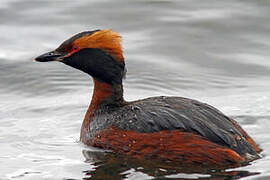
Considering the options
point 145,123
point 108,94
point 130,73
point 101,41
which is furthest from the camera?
point 130,73

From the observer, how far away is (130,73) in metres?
13.3

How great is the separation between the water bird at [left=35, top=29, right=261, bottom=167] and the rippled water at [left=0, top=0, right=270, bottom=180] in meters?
0.21

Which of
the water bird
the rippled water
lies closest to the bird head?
the water bird

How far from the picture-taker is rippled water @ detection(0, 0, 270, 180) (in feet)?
29.8

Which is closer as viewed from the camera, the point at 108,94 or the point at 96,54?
the point at 96,54

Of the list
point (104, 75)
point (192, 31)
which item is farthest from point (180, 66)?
point (104, 75)

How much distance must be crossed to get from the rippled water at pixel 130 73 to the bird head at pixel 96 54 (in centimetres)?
106

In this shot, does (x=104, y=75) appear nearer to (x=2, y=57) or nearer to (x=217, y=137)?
(x=217, y=137)

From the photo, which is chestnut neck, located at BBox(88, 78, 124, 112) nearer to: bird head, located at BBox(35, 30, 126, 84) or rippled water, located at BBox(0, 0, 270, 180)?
bird head, located at BBox(35, 30, 126, 84)

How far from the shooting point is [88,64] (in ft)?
32.4

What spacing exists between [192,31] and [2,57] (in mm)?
4051

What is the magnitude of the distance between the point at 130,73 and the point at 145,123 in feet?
14.2

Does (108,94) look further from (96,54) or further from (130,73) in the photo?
(130,73)

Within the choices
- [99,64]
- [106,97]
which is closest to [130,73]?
[106,97]
